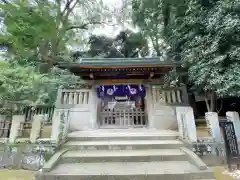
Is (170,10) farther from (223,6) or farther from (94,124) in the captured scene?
(94,124)

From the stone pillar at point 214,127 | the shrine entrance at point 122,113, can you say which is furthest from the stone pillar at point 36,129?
the stone pillar at point 214,127

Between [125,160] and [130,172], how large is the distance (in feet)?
2.04

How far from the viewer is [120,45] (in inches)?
579

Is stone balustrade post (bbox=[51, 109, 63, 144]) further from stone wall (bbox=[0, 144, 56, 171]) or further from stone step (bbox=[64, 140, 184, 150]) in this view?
stone step (bbox=[64, 140, 184, 150])

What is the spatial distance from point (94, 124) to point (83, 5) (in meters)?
10.3

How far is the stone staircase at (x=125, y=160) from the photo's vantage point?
3.41 metres

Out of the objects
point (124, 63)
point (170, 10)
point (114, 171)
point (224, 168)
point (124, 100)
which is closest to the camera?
point (114, 171)

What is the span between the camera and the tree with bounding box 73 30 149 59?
1410cm

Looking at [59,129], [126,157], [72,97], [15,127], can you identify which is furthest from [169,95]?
[15,127]

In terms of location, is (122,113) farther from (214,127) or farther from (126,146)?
(214,127)

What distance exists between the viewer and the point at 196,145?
4559 millimetres

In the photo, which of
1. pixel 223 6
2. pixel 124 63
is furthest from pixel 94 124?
pixel 223 6

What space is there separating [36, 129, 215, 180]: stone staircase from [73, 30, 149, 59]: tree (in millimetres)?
10076

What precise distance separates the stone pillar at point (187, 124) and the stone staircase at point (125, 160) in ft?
0.97
